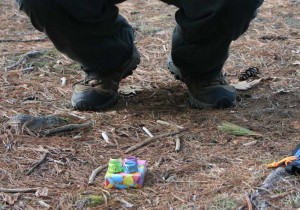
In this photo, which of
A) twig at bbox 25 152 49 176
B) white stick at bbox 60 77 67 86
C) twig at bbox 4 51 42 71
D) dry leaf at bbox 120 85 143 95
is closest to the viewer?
twig at bbox 25 152 49 176

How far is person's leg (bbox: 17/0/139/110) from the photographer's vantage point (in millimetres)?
2312

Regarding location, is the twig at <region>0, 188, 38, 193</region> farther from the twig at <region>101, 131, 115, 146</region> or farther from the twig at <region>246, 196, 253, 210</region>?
the twig at <region>246, 196, 253, 210</region>

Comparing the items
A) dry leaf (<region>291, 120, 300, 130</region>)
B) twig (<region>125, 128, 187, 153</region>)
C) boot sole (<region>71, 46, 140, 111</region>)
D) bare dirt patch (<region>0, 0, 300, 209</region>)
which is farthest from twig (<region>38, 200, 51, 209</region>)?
dry leaf (<region>291, 120, 300, 130</region>)

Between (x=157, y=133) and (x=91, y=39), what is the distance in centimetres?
48

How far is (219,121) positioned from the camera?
2320 mm

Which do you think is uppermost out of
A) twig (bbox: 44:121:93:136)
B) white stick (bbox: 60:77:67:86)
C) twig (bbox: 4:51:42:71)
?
twig (bbox: 44:121:93:136)

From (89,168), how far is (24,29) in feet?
7.96

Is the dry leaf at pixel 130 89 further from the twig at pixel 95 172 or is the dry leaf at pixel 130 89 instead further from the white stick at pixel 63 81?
the twig at pixel 95 172

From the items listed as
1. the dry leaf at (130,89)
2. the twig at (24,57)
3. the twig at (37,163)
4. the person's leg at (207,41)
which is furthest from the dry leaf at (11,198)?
the twig at (24,57)

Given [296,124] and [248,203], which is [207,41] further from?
[248,203]

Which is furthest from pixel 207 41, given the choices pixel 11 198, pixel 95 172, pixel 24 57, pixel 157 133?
pixel 24 57

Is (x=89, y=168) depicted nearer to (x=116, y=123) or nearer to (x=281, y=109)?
(x=116, y=123)

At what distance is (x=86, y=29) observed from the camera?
7.77ft

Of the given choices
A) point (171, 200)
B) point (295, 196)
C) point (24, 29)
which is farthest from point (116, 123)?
point (24, 29)
